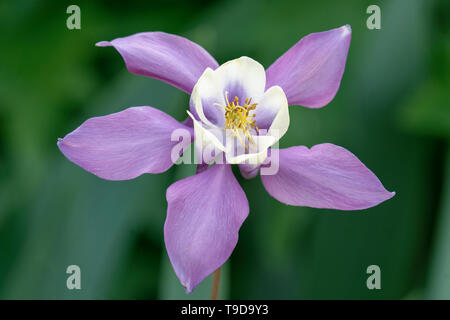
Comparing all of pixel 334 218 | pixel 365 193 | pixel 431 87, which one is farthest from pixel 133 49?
pixel 431 87

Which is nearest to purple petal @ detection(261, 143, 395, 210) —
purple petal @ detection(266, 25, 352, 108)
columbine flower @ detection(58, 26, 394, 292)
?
columbine flower @ detection(58, 26, 394, 292)

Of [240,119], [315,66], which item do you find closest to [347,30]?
[315,66]

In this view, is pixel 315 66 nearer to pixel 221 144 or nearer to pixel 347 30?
pixel 347 30

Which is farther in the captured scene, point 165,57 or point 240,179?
point 240,179

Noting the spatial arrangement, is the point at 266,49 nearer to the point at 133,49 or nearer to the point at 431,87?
the point at 431,87

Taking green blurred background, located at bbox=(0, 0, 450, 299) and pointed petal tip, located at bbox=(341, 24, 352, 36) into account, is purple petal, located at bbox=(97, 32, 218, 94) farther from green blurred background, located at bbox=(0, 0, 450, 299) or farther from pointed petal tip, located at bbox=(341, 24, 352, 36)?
green blurred background, located at bbox=(0, 0, 450, 299)
